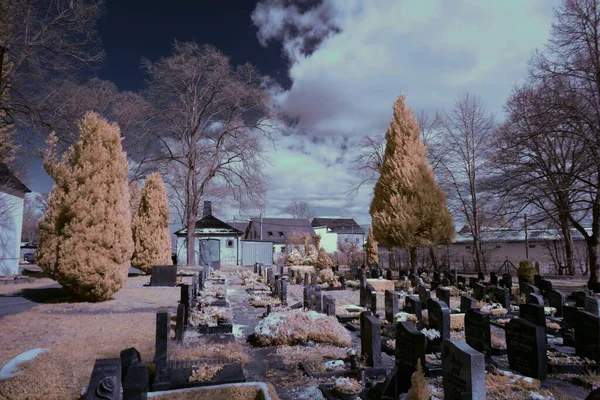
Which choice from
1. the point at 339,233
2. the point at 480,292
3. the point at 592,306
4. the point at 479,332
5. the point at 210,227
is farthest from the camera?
the point at 339,233

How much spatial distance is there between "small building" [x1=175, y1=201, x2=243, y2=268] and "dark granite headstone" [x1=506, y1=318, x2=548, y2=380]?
95.2ft

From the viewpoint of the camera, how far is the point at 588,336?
6699mm

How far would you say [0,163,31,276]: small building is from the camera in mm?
19906

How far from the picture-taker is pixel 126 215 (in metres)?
12.8

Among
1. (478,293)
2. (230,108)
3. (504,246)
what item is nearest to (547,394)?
(478,293)

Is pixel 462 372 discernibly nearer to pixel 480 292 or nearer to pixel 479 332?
pixel 479 332

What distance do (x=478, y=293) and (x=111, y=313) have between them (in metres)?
11.4

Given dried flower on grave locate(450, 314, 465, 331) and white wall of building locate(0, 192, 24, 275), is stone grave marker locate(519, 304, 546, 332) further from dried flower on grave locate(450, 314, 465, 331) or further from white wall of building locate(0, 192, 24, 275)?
white wall of building locate(0, 192, 24, 275)

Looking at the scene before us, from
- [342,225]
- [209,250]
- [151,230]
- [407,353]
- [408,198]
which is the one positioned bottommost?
[407,353]

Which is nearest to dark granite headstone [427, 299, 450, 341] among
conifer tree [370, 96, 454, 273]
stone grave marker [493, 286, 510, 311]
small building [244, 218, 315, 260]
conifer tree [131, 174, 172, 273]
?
stone grave marker [493, 286, 510, 311]

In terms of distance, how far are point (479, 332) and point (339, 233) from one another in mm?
58825

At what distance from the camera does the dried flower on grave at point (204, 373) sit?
520 cm

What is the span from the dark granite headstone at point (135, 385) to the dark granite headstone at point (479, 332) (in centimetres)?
579

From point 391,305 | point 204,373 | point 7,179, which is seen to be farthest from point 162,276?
point 204,373
